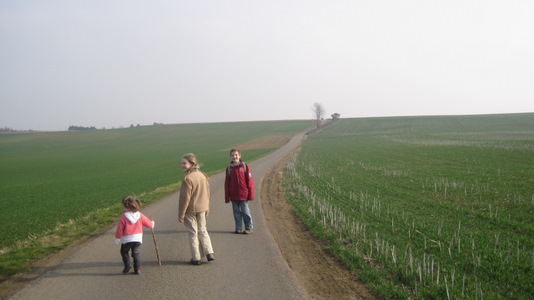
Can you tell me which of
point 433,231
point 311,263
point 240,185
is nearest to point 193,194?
point 240,185

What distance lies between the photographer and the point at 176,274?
604 cm

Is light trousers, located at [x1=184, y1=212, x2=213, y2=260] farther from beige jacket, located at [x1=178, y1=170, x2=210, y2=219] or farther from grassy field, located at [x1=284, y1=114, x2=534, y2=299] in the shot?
grassy field, located at [x1=284, y1=114, x2=534, y2=299]

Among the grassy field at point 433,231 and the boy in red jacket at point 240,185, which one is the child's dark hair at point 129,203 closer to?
the boy in red jacket at point 240,185

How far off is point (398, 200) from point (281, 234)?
19.3ft

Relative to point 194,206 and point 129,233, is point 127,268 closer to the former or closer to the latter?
point 129,233

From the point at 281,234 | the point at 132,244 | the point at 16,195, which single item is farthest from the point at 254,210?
the point at 16,195

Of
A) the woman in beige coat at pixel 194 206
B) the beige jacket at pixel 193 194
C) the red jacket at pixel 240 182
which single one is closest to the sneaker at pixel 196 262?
the woman in beige coat at pixel 194 206

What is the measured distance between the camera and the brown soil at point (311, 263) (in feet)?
17.7

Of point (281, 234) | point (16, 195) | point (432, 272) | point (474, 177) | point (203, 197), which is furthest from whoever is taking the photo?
point (16, 195)

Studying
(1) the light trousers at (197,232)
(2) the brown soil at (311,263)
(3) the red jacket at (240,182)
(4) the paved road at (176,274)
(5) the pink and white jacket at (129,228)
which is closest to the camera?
(4) the paved road at (176,274)

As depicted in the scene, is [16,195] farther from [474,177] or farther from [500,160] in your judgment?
[500,160]

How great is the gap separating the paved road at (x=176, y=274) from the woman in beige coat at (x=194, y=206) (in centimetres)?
33

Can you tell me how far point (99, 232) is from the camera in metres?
9.91

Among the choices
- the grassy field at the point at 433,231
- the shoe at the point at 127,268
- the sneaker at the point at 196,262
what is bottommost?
the grassy field at the point at 433,231
